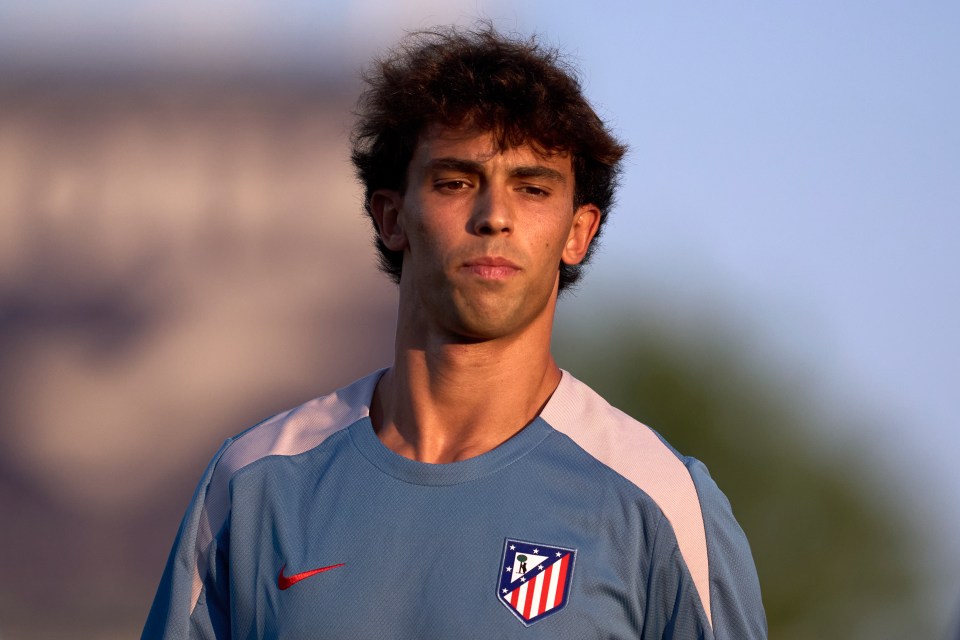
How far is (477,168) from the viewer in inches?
143

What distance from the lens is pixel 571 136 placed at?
3840mm

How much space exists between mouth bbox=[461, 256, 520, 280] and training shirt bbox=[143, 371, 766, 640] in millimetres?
423

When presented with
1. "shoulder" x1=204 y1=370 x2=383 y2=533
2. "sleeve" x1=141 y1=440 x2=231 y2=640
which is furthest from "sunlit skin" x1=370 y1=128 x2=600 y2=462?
"sleeve" x1=141 y1=440 x2=231 y2=640

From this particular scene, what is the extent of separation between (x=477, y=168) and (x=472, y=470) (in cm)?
83

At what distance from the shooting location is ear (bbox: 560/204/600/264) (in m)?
3.96

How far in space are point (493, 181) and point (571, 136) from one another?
0.36 m

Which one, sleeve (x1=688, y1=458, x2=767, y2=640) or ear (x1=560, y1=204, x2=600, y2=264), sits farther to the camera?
ear (x1=560, y1=204, x2=600, y2=264)

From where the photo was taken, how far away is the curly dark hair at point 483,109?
3756 millimetres

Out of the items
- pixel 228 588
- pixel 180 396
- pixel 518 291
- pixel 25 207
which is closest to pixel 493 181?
pixel 518 291

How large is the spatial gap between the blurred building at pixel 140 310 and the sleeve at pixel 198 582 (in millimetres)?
9922

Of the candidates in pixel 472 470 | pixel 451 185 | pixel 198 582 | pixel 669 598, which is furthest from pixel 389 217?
pixel 669 598

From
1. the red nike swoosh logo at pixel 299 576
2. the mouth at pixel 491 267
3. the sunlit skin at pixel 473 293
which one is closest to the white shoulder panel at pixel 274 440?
the sunlit skin at pixel 473 293

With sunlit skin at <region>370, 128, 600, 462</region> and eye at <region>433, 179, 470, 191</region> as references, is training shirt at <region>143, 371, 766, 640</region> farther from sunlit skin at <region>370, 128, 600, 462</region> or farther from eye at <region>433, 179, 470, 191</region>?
eye at <region>433, 179, 470, 191</region>

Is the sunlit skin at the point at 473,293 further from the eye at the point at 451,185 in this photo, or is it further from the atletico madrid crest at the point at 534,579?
the atletico madrid crest at the point at 534,579
